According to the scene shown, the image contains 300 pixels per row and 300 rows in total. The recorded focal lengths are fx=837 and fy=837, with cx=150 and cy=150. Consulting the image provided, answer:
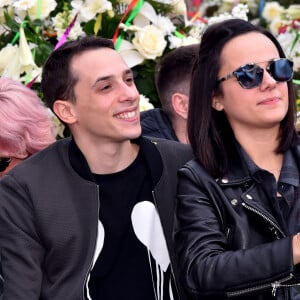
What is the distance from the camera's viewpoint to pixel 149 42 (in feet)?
13.7

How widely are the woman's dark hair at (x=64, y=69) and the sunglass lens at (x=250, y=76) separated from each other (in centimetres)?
94

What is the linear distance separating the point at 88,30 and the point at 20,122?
0.86m

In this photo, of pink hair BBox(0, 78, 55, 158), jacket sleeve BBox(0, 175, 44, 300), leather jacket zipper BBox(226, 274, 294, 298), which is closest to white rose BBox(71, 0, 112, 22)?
pink hair BBox(0, 78, 55, 158)

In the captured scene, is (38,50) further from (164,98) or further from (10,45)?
(164,98)

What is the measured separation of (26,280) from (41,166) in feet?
1.44

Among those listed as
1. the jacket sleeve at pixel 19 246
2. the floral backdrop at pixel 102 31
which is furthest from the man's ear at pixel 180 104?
the jacket sleeve at pixel 19 246

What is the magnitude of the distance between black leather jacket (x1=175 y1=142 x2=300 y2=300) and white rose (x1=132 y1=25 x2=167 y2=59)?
163 cm

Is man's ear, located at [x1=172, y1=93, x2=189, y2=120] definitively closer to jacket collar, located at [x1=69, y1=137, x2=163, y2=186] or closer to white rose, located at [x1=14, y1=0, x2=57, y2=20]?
white rose, located at [x1=14, y1=0, x2=57, y2=20]

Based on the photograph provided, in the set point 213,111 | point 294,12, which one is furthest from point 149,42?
point 213,111

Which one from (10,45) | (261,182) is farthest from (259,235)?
(10,45)

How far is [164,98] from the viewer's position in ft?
14.0

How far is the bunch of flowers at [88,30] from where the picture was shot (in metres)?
4.16

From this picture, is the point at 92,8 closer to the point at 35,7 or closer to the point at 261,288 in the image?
the point at 35,7

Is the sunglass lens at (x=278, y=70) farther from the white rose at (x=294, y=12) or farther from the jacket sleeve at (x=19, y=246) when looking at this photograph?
the white rose at (x=294, y=12)
